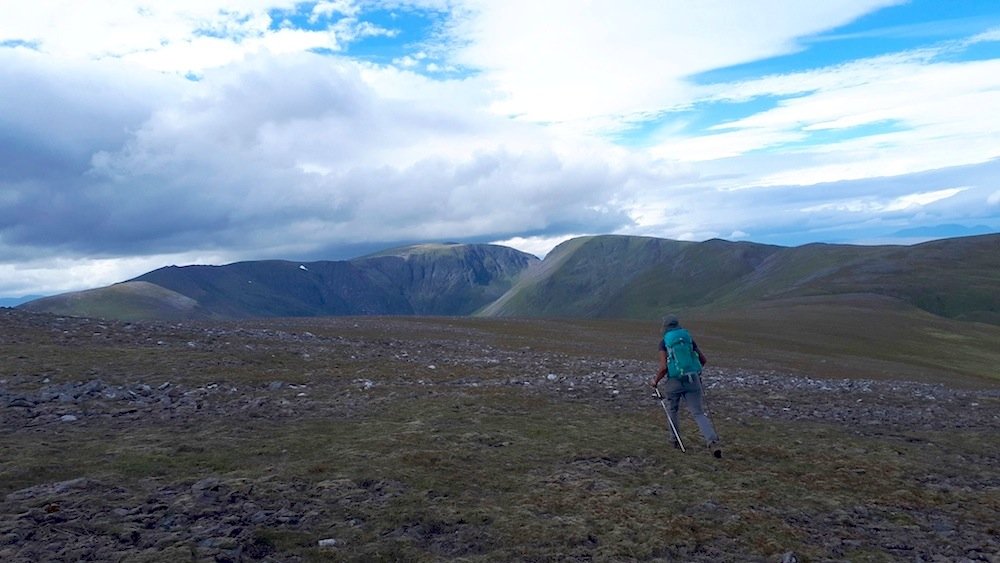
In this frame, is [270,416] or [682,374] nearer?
[682,374]

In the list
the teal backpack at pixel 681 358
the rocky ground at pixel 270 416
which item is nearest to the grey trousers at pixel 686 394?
the teal backpack at pixel 681 358

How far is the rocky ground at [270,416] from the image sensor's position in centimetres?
1015

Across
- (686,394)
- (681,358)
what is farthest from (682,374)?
(686,394)

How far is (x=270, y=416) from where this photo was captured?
59.2 feet

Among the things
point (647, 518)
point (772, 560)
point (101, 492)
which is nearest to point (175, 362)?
point (101, 492)

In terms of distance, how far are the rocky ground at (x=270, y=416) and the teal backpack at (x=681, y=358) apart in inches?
103

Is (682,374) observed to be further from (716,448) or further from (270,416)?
(270,416)

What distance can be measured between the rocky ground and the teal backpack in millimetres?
2610

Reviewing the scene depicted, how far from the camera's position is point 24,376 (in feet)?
66.6

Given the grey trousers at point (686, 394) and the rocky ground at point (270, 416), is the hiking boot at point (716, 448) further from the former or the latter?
the rocky ground at point (270, 416)

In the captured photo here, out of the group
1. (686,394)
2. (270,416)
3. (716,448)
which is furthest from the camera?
(270,416)

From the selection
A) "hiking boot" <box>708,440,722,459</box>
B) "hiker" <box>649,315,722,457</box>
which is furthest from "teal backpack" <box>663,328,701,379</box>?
"hiking boot" <box>708,440,722,459</box>

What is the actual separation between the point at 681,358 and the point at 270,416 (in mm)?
9813

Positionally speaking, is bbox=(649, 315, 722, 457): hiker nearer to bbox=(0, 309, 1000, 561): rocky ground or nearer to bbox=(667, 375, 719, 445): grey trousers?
bbox=(667, 375, 719, 445): grey trousers
